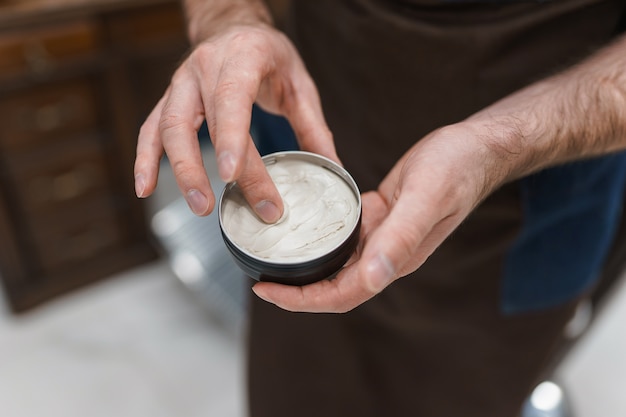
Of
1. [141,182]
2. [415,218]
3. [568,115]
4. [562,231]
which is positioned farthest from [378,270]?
[562,231]

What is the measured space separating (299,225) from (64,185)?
127 centimetres

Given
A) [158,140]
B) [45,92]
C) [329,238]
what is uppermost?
[158,140]

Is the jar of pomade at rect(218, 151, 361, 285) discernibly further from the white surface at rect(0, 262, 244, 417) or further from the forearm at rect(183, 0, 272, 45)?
the white surface at rect(0, 262, 244, 417)

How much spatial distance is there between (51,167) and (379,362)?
3.71ft

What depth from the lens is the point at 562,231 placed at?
937 mm

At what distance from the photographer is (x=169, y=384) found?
5.40ft

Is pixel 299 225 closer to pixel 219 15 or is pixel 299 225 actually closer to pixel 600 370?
pixel 219 15

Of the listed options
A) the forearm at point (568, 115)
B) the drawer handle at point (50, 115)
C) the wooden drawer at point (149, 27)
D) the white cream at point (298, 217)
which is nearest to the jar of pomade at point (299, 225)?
the white cream at point (298, 217)

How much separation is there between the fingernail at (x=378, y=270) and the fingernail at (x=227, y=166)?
17 cm

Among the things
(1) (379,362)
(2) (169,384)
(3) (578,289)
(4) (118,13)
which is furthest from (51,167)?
(3) (578,289)

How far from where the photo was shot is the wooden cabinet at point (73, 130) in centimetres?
144

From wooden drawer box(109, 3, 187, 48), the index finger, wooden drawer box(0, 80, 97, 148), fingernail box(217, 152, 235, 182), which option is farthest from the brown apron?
wooden drawer box(0, 80, 97, 148)

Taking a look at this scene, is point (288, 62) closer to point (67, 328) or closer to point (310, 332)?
point (310, 332)

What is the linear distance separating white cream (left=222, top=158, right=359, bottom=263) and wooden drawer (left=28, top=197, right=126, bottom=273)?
1.26 meters
